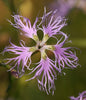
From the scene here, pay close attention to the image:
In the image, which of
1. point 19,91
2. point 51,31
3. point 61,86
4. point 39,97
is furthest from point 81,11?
point 51,31

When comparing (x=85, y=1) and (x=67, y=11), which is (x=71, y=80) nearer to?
(x=67, y=11)

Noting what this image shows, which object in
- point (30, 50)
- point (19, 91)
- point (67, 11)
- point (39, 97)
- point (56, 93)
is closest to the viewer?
point (30, 50)

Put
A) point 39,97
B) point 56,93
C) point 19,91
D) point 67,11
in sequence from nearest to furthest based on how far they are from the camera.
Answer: point 19,91 < point 39,97 < point 56,93 < point 67,11

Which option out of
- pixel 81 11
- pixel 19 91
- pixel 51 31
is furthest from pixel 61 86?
pixel 51 31

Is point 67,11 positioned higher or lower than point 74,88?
higher

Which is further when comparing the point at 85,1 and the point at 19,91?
the point at 85,1

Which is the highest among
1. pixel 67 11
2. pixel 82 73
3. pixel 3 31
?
pixel 67 11

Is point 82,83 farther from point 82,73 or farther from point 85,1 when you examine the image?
point 85,1
